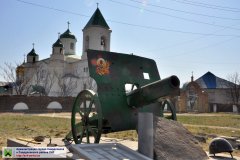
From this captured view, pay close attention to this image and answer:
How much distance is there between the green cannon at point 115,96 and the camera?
5.30 metres

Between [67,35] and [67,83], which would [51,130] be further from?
[67,35]

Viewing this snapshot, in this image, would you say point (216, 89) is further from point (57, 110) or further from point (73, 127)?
point (73, 127)

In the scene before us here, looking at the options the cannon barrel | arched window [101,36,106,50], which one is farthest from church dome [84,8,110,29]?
the cannon barrel

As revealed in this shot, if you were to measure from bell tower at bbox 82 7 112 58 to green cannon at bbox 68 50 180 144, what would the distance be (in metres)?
40.0

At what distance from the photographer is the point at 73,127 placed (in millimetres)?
5984

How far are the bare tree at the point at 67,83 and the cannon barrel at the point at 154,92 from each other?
45196mm

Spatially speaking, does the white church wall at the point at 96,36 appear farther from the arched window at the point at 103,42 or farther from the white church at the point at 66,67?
the arched window at the point at 103,42

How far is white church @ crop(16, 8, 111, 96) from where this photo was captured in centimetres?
4706

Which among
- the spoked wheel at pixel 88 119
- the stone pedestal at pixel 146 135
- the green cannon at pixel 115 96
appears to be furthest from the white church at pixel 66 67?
the stone pedestal at pixel 146 135

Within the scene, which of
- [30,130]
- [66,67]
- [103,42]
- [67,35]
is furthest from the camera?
[67,35]

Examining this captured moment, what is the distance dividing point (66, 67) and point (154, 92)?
4942 cm

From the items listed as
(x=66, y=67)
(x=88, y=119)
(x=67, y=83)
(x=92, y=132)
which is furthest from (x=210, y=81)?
(x=92, y=132)

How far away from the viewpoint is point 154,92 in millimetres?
5328

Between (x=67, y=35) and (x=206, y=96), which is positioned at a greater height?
(x=67, y=35)
